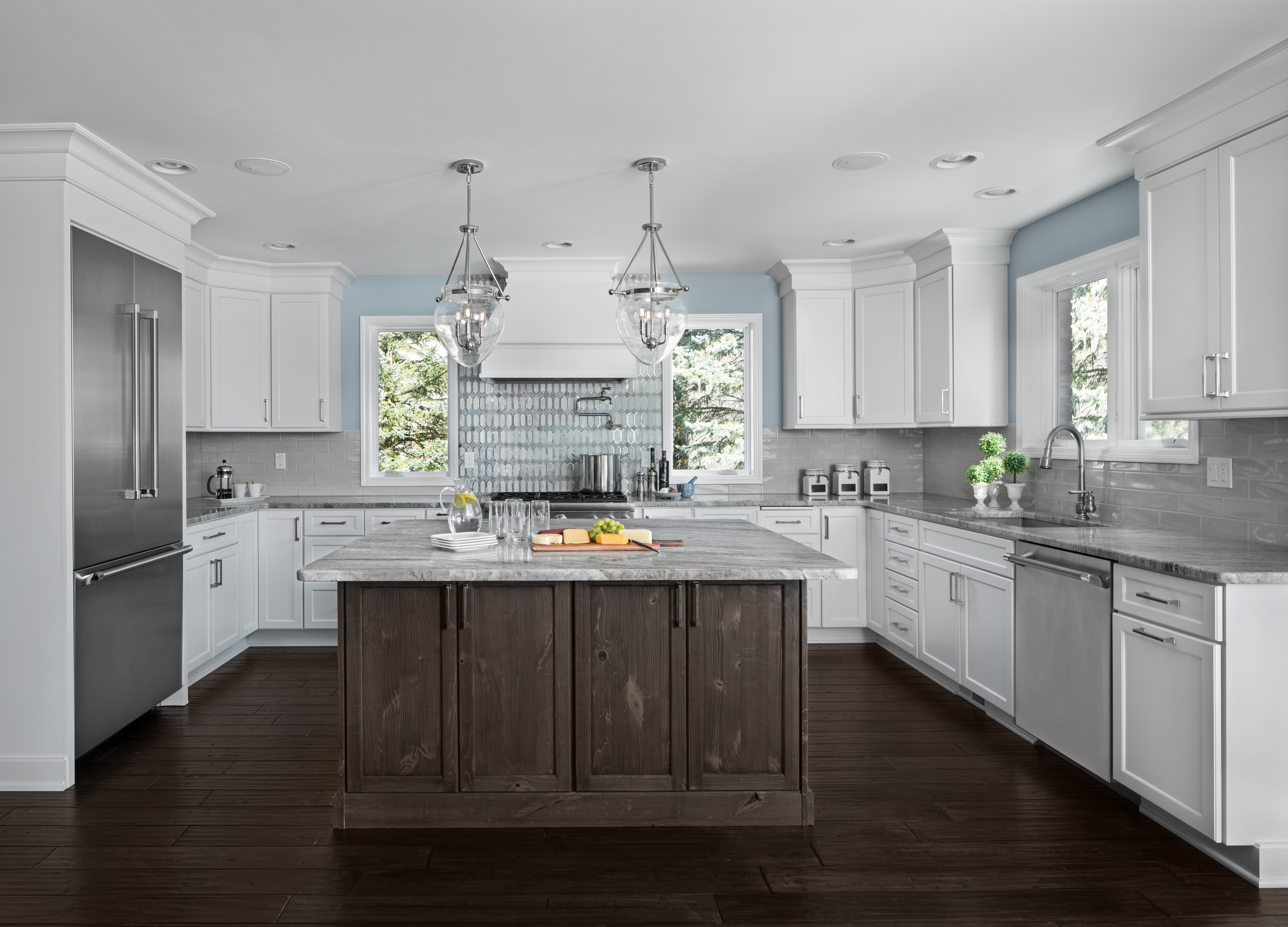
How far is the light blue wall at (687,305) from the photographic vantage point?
582cm

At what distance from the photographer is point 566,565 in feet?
8.70

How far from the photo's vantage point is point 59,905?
7.50 feet

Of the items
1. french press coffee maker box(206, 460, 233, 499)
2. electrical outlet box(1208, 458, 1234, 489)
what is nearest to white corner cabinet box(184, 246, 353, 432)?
french press coffee maker box(206, 460, 233, 499)

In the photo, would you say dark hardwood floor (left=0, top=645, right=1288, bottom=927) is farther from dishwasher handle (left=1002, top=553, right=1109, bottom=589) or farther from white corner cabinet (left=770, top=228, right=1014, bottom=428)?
white corner cabinet (left=770, top=228, right=1014, bottom=428)

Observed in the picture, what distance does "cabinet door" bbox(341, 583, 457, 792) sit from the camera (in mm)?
2750

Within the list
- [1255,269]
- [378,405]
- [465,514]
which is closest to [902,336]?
[1255,269]

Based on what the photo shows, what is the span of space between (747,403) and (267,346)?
335 centimetres

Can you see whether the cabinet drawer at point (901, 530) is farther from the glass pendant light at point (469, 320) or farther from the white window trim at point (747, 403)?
the glass pendant light at point (469, 320)

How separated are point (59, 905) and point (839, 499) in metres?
4.46

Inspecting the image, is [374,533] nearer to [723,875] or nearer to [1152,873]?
[723,875]

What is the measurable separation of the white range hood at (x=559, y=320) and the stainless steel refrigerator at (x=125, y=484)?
1995 millimetres

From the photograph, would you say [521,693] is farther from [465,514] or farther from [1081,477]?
[1081,477]

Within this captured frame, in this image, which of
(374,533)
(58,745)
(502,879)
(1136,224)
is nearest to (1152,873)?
(502,879)

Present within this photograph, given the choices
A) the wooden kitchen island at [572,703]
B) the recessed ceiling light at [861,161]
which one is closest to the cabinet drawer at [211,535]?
the wooden kitchen island at [572,703]
